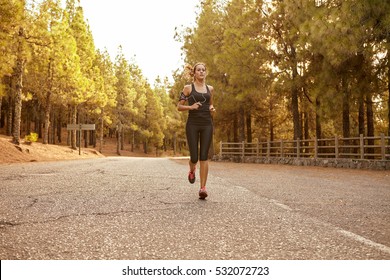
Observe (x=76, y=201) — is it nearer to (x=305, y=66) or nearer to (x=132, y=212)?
(x=132, y=212)

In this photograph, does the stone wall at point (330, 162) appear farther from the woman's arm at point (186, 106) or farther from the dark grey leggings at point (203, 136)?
the woman's arm at point (186, 106)

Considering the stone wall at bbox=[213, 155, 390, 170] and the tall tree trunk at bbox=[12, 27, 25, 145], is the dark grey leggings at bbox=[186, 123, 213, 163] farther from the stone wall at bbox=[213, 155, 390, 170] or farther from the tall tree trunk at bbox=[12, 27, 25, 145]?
the tall tree trunk at bbox=[12, 27, 25, 145]

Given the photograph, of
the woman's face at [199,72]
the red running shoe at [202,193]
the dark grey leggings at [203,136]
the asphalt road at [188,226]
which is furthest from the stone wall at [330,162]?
the woman's face at [199,72]

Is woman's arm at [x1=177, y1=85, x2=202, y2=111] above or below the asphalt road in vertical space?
above

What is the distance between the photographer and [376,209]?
5.33 meters

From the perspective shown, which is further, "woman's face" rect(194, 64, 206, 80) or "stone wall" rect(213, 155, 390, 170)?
"stone wall" rect(213, 155, 390, 170)

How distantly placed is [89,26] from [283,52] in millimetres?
22446

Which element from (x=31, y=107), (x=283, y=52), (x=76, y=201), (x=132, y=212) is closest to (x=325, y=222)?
(x=132, y=212)

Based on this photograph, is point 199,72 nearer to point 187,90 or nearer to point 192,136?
Result: point 187,90

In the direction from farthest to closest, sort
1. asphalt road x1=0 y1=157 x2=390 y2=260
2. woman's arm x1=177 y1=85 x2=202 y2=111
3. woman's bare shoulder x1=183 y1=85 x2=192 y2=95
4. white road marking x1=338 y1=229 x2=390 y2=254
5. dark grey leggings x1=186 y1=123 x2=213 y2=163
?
1. dark grey leggings x1=186 y1=123 x2=213 y2=163
2. woman's bare shoulder x1=183 y1=85 x2=192 y2=95
3. woman's arm x1=177 y1=85 x2=202 y2=111
4. white road marking x1=338 y1=229 x2=390 y2=254
5. asphalt road x1=0 y1=157 x2=390 y2=260

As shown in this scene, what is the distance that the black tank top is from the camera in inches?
219

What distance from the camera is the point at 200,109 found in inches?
222

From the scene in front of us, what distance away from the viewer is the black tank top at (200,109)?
219 inches

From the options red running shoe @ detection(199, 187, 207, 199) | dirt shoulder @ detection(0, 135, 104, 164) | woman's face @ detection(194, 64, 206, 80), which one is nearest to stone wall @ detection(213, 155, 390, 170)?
red running shoe @ detection(199, 187, 207, 199)
